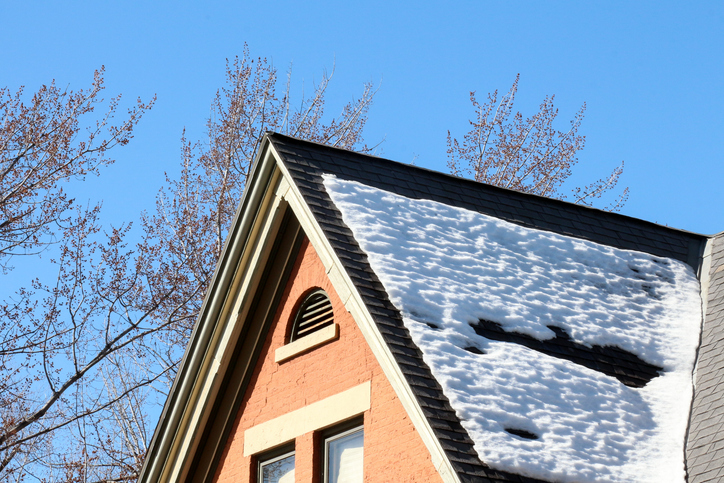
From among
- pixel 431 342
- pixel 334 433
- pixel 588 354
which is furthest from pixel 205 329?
pixel 588 354

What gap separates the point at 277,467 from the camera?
10828 mm

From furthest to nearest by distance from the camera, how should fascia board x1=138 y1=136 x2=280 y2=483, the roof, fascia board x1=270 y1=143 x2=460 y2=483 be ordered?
fascia board x1=138 y1=136 x2=280 y2=483 → the roof → fascia board x1=270 y1=143 x2=460 y2=483

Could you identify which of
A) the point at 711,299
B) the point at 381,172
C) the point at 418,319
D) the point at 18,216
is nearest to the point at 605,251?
the point at 711,299

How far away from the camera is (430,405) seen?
8.03 meters

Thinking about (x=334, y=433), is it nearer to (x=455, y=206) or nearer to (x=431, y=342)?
(x=431, y=342)

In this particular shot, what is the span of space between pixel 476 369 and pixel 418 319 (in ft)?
2.41

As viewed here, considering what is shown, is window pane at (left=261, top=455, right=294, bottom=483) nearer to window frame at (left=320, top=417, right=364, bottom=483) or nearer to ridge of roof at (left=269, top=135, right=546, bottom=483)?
window frame at (left=320, top=417, right=364, bottom=483)

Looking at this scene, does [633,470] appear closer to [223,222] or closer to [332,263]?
[332,263]

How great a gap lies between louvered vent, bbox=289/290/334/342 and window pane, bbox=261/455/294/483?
1.36 m

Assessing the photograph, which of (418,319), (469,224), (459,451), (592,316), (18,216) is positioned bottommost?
(459,451)

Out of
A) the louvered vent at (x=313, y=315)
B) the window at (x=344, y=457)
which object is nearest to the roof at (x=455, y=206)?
the louvered vent at (x=313, y=315)

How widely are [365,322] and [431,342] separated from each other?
65 centimetres

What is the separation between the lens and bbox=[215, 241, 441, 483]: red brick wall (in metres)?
8.88

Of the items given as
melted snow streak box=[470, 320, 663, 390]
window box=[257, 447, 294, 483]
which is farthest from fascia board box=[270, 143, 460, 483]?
window box=[257, 447, 294, 483]
